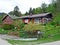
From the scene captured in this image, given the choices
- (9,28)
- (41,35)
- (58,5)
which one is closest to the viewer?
(58,5)

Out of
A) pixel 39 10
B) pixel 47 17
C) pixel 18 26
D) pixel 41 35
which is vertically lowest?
pixel 41 35

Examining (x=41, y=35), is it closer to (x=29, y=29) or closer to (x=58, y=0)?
(x=29, y=29)

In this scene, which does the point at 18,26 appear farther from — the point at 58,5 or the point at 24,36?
the point at 58,5

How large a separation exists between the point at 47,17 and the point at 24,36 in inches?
1368

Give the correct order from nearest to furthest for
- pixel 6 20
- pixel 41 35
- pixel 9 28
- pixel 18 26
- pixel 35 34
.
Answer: pixel 41 35 < pixel 35 34 < pixel 18 26 < pixel 9 28 < pixel 6 20

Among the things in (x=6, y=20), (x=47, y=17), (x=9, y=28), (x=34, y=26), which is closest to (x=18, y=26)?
(x=9, y=28)

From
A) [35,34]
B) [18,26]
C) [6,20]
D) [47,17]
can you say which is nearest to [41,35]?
[35,34]

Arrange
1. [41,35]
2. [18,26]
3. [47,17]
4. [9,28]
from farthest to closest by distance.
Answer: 1. [47,17]
2. [9,28]
3. [18,26]
4. [41,35]

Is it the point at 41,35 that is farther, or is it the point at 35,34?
the point at 35,34

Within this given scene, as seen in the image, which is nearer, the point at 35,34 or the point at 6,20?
the point at 35,34

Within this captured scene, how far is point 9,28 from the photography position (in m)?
47.0

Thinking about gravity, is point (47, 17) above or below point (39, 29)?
above

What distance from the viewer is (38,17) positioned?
65.8 meters

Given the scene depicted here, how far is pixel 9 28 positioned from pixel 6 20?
29.8m
